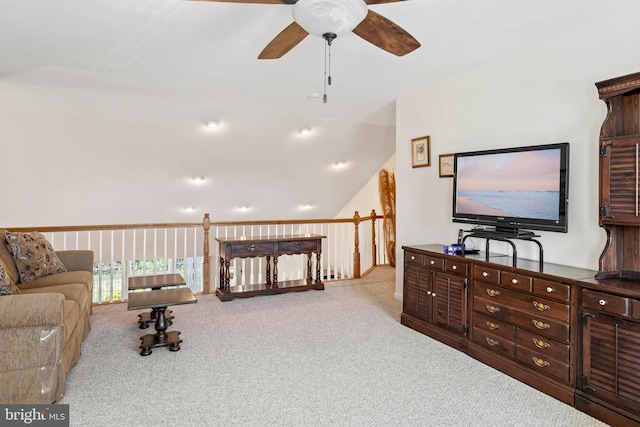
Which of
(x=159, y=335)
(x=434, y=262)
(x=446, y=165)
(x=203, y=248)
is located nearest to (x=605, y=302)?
(x=434, y=262)

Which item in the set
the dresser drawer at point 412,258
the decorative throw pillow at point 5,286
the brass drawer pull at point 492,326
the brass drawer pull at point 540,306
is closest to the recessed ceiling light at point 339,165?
the dresser drawer at point 412,258

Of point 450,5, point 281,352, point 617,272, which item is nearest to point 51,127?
point 281,352

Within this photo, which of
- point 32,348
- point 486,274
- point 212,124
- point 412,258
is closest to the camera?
point 32,348

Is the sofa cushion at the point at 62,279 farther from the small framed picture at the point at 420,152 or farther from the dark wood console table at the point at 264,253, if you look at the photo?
the small framed picture at the point at 420,152

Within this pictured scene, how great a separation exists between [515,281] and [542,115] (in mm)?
1413

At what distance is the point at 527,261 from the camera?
313 centimetres

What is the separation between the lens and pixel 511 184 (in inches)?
126

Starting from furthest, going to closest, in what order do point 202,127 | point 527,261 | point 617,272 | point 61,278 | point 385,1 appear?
Answer: 1. point 202,127
2. point 61,278
3. point 527,261
4. point 617,272
5. point 385,1

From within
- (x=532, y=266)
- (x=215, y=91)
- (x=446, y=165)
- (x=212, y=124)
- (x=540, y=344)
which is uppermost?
(x=215, y=91)

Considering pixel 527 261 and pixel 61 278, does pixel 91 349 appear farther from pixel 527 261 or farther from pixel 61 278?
pixel 527 261

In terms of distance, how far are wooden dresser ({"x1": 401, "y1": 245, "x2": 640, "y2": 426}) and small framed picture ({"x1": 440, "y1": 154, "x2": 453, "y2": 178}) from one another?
3.00ft

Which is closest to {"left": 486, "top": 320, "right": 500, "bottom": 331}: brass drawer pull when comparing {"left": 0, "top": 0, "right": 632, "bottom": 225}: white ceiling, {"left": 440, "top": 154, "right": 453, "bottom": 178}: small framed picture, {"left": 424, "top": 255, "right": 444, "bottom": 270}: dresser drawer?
{"left": 424, "top": 255, "right": 444, "bottom": 270}: dresser drawer

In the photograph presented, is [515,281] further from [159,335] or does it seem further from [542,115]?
[159,335]

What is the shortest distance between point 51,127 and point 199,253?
3.54 m
